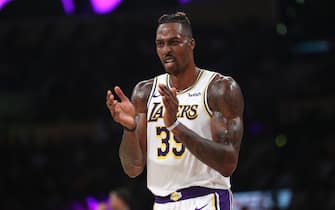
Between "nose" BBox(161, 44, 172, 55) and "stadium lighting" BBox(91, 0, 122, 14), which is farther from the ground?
"stadium lighting" BBox(91, 0, 122, 14)

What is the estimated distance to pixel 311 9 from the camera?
8945 mm

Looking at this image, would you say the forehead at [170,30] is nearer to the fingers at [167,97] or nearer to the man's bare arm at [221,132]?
the man's bare arm at [221,132]

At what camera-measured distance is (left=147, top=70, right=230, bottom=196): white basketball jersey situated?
413cm

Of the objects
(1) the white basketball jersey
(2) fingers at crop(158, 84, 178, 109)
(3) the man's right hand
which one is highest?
(2) fingers at crop(158, 84, 178, 109)

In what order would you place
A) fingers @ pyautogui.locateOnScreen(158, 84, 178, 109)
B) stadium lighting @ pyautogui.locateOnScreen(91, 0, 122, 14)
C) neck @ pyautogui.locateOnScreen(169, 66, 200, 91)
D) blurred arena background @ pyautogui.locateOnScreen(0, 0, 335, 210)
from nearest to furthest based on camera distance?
fingers @ pyautogui.locateOnScreen(158, 84, 178, 109)
neck @ pyautogui.locateOnScreen(169, 66, 200, 91)
stadium lighting @ pyautogui.locateOnScreen(91, 0, 122, 14)
blurred arena background @ pyautogui.locateOnScreen(0, 0, 335, 210)

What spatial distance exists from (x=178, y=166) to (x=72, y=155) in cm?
562

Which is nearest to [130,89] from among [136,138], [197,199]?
[136,138]

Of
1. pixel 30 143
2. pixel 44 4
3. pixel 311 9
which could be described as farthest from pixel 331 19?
pixel 30 143

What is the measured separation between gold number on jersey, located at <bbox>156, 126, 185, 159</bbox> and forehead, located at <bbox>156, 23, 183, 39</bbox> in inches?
21.4

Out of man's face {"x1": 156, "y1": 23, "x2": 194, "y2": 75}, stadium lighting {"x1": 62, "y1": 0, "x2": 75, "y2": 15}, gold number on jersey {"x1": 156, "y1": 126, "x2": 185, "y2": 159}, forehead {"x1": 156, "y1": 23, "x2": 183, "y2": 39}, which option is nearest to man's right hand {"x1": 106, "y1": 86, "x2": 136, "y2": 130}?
gold number on jersey {"x1": 156, "y1": 126, "x2": 185, "y2": 159}

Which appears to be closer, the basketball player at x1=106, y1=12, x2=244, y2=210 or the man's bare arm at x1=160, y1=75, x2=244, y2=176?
the man's bare arm at x1=160, y1=75, x2=244, y2=176

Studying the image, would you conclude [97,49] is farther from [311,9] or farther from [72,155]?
[311,9]

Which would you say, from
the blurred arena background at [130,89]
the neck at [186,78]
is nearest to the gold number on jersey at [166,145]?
the neck at [186,78]

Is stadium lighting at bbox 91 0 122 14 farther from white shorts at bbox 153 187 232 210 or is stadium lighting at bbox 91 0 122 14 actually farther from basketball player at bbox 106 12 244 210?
white shorts at bbox 153 187 232 210
